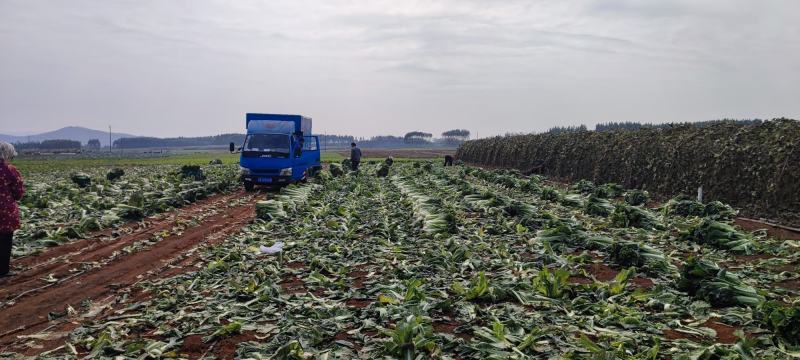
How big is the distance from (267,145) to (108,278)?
596 inches

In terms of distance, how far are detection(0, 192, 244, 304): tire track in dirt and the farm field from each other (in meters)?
0.05

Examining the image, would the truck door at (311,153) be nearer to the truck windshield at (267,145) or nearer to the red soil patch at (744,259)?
the truck windshield at (267,145)

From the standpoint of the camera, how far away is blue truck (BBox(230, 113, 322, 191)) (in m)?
23.5

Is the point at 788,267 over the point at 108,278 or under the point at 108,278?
over

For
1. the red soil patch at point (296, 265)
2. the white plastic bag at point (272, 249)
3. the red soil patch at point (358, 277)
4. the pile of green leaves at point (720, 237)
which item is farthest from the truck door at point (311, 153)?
the pile of green leaves at point (720, 237)

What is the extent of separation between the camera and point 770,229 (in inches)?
527

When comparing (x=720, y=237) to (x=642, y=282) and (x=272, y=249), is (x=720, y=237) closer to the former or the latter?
(x=642, y=282)

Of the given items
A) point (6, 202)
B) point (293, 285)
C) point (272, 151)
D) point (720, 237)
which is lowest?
point (293, 285)

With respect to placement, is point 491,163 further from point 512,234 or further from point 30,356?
point 30,356

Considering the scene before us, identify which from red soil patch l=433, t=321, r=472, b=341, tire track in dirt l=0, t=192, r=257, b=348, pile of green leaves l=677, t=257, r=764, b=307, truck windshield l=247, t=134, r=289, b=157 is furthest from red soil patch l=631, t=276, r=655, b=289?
truck windshield l=247, t=134, r=289, b=157

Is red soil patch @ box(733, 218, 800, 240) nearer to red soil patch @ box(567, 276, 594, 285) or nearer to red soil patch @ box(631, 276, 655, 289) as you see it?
red soil patch @ box(631, 276, 655, 289)

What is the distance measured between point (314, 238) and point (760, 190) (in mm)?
14179

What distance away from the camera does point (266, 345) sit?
576 cm

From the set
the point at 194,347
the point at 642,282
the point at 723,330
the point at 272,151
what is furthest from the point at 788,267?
the point at 272,151
